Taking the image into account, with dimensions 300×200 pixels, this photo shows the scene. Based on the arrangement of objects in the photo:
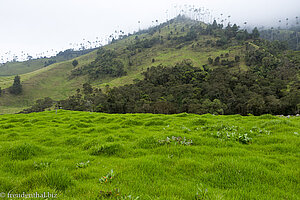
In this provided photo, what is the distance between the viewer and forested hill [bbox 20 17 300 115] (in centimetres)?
6975

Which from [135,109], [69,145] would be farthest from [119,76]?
[69,145]

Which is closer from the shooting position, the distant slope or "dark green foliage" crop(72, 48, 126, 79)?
the distant slope

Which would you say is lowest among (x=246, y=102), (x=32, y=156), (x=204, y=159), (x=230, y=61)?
(x=246, y=102)

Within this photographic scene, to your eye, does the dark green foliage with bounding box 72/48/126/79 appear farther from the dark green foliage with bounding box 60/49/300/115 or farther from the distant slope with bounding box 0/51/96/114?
the dark green foliage with bounding box 60/49/300/115

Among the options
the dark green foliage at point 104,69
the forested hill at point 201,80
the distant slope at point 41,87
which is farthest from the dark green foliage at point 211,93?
the distant slope at point 41,87

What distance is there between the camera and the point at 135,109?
72.0m

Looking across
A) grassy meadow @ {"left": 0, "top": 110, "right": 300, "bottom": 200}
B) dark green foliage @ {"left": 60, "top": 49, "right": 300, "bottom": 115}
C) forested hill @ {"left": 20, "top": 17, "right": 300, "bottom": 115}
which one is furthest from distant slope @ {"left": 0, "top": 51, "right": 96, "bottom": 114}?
grassy meadow @ {"left": 0, "top": 110, "right": 300, "bottom": 200}

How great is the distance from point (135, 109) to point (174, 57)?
10606cm

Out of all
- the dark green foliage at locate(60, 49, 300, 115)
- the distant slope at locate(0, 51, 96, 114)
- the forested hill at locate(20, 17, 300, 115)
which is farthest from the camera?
the distant slope at locate(0, 51, 96, 114)

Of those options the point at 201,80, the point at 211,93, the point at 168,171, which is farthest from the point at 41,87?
the point at 168,171

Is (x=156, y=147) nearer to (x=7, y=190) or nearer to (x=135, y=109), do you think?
(x=7, y=190)

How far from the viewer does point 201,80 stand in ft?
357

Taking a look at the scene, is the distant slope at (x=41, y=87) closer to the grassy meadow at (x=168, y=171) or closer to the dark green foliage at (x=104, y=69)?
the dark green foliage at (x=104, y=69)

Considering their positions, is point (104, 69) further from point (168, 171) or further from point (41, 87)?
point (168, 171)
